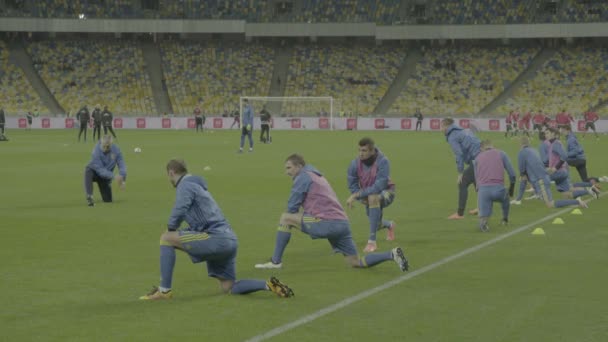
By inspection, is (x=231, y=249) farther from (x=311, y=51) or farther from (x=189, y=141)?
(x=311, y=51)

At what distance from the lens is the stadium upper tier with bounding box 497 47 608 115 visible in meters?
70.9

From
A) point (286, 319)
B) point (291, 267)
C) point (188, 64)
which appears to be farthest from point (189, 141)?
point (286, 319)

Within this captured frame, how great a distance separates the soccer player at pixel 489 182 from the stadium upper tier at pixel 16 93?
5934cm

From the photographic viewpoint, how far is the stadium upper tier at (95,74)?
73.4 metres

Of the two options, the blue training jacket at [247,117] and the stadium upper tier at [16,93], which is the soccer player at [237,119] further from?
the blue training jacket at [247,117]

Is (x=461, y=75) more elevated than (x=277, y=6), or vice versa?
(x=277, y=6)

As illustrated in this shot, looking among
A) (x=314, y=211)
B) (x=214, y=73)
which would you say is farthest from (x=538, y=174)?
(x=214, y=73)

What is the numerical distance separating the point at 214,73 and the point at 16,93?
634 inches

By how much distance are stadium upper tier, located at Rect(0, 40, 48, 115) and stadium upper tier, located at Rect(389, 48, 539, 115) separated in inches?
1109

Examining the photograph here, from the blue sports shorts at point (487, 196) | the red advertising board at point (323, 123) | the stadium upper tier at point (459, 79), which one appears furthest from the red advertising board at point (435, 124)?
Answer: the blue sports shorts at point (487, 196)

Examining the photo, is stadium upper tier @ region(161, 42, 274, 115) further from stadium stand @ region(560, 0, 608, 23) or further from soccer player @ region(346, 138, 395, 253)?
soccer player @ region(346, 138, 395, 253)

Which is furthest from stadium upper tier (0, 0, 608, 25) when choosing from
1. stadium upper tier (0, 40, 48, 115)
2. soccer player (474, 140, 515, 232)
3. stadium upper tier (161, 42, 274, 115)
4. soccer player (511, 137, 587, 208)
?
soccer player (474, 140, 515, 232)

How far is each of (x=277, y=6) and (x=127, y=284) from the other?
71456 millimetres

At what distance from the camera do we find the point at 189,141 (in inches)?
1902
